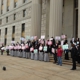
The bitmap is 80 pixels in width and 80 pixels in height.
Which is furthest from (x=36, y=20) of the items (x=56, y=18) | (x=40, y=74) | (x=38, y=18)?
(x=40, y=74)

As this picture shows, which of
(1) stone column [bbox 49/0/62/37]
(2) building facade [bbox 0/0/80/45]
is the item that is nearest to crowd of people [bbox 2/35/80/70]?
(1) stone column [bbox 49/0/62/37]

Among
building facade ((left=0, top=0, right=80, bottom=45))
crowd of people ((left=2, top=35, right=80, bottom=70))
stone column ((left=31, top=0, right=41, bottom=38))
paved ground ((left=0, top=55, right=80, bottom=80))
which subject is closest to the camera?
paved ground ((left=0, top=55, right=80, bottom=80))

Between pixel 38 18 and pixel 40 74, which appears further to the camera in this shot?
pixel 38 18

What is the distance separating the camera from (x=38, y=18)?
74.5ft

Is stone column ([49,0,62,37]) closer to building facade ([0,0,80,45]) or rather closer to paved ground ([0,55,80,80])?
building facade ([0,0,80,45])

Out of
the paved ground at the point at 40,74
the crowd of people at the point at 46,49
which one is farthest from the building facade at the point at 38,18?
the paved ground at the point at 40,74

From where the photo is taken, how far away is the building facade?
720 inches

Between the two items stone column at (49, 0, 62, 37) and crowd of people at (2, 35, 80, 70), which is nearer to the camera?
crowd of people at (2, 35, 80, 70)

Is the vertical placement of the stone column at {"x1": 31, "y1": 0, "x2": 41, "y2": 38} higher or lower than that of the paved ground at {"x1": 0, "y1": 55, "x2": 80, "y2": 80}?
higher

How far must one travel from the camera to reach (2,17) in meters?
42.8

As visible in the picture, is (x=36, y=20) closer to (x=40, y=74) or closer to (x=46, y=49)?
(x=46, y=49)

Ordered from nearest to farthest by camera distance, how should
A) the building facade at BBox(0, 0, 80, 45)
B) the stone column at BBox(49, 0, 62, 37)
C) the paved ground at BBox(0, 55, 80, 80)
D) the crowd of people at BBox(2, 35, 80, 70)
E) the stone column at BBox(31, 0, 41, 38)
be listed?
the paved ground at BBox(0, 55, 80, 80)
the crowd of people at BBox(2, 35, 80, 70)
the stone column at BBox(49, 0, 62, 37)
the building facade at BBox(0, 0, 80, 45)
the stone column at BBox(31, 0, 41, 38)

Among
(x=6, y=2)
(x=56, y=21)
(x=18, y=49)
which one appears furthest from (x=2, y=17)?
(x=56, y=21)

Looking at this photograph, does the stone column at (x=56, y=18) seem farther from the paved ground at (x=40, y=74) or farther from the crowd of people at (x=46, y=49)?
the paved ground at (x=40, y=74)
